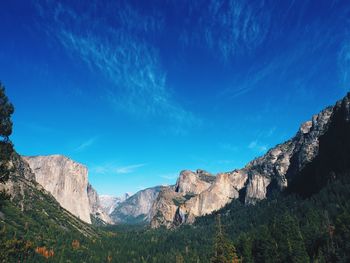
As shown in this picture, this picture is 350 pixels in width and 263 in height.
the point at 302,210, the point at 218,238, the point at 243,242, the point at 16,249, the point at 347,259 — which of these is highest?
the point at 302,210

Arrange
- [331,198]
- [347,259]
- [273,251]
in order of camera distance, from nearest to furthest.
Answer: [347,259] → [273,251] → [331,198]

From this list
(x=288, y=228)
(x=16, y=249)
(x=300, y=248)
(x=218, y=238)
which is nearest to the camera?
(x=16, y=249)

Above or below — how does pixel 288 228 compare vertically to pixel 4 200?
above

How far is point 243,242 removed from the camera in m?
126

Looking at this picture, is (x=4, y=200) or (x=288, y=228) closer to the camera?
(x=4, y=200)

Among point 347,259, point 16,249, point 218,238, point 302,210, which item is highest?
point 302,210

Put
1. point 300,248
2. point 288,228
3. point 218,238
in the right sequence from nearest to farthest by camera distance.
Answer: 1. point 218,238
2. point 300,248
3. point 288,228

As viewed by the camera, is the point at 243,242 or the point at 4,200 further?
the point at 243,242

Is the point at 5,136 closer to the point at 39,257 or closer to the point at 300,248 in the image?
the point at 300,248

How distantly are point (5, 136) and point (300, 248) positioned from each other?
96185 millimetres

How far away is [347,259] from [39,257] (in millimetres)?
156570

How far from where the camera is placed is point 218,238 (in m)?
39.1

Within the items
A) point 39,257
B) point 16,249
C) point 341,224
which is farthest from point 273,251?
point 39,257

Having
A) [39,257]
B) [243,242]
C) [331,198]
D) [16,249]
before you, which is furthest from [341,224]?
[39,257]
